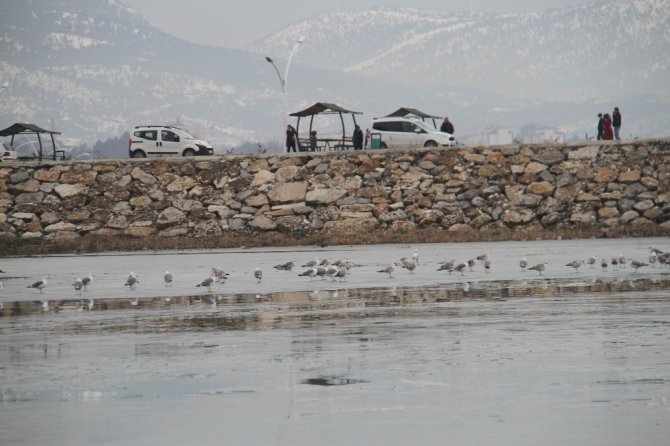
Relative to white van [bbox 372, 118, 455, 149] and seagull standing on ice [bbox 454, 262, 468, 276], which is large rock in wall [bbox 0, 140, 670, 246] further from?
seagull standing on ice [bbox 454, 262, 468, 276]

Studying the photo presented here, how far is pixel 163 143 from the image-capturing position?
2436 inches

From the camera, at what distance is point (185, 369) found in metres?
14.6

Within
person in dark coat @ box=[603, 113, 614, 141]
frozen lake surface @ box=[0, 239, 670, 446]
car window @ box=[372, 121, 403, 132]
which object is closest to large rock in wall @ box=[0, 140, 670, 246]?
person in dark coat @ box=[603, 113, 614, 141]

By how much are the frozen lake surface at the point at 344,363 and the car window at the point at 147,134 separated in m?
35.4

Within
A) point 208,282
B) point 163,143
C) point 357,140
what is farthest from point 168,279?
point 163,143

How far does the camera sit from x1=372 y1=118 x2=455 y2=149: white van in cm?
6012

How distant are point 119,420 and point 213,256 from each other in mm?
29557

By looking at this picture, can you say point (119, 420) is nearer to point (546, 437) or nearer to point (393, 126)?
point (546, 437)

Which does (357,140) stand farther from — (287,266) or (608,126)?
(287,266)

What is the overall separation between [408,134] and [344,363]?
4669 centimetres

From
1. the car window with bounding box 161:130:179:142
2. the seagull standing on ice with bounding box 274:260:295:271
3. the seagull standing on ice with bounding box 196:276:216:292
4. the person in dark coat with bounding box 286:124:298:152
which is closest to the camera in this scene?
the seagull standing on ice with bounding box 196:276:216:292

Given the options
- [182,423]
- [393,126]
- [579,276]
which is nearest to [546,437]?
[182,423]

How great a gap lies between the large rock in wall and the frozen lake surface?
22.5 meters

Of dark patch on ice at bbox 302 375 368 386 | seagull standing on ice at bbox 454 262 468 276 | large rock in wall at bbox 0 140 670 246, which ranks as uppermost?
large rock in wall at bbox 0 140 670 246
